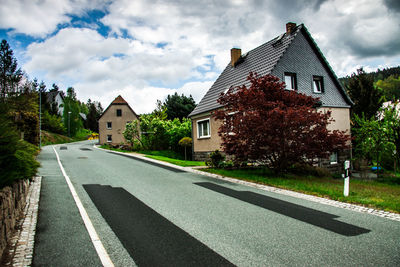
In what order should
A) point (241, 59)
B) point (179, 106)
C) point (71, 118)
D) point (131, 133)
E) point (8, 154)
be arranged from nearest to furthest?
1. point (8, 154)
2. point (241, 59)
3. point (131, 133)
4. point (179, 106)
5. point (71, 118)

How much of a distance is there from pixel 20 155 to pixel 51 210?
5.20 ft

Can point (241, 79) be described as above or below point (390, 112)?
above

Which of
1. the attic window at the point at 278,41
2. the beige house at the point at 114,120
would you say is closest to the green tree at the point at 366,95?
the attic window at the point at 278,41

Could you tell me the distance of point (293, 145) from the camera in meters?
11.6

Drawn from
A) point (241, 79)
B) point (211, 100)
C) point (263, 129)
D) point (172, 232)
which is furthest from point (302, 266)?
point (211, 100)

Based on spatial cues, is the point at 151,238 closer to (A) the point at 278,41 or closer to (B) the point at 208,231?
(B) the point at 208,231

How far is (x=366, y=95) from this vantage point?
2500 centimetres

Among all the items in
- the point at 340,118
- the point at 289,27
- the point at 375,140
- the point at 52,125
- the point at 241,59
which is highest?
the point at 289,27

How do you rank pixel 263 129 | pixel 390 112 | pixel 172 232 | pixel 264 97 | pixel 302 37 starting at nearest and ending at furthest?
pixel 172 232
pixel 263 129
pixel 264 97
pixel 390 112
pixel 302 37

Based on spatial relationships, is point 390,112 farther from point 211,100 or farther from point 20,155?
point 20,155

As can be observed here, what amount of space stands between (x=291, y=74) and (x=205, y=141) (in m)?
7.87

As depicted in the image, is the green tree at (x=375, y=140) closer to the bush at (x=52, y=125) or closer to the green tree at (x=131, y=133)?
the green tree at (x=131, y=133)

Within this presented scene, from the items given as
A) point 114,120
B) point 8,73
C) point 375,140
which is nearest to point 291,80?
point 375,140

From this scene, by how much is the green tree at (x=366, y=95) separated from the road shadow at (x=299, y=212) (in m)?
20.5
